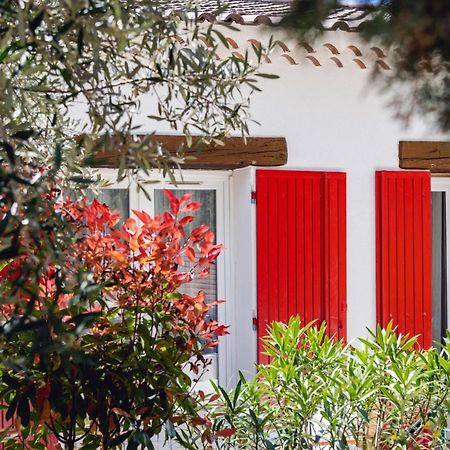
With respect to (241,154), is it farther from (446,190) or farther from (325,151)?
(446,190)

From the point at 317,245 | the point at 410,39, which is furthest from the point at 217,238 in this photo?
the point at 410,39

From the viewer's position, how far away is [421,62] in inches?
42.7

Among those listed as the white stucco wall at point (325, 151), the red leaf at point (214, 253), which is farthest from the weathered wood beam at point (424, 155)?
the red leaf at point (214, 253)

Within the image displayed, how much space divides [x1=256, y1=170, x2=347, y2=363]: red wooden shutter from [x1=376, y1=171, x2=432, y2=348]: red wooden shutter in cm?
35

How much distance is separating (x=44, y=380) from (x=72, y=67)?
1.42 m

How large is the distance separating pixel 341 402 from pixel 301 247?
2544 mm

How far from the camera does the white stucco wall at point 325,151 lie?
256 inches

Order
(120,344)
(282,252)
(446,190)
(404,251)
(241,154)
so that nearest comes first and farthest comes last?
(120,344)
(241,154)
(282,252)
(404,251)
(446,190)

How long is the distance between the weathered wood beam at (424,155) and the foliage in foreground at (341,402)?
2661 millimetres

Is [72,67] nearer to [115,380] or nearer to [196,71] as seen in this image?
[196,71]

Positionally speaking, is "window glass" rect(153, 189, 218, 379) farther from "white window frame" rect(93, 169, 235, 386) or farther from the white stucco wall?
the white stucco wall

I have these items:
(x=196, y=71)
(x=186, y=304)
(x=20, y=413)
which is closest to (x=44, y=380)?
(x=20, y=413)

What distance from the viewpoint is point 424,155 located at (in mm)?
6965

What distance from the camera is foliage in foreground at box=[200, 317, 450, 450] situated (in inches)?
162
